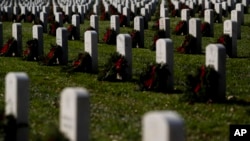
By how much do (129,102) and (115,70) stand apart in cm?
248

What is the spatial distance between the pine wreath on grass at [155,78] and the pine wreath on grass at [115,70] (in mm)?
1216

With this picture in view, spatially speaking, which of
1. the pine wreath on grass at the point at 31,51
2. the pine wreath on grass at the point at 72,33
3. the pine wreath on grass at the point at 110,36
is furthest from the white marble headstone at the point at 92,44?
the pine wreath on grass at the point at 72,33

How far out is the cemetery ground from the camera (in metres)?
10.4

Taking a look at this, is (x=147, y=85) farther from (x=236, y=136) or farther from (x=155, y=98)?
(x=236, y=136)

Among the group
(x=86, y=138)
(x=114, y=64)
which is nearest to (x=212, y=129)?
(x=86, y=138)

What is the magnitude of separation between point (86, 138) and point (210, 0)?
80.2 feet

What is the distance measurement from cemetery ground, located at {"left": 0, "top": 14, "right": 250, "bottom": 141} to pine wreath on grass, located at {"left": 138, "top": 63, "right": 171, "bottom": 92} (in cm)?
22

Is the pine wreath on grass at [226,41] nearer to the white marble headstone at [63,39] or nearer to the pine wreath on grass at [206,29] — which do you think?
the pine wreath on grass at [206,29]

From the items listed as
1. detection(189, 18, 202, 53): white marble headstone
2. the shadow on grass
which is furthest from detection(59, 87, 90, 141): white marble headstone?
detection(189, 18, 202, 53): white marble headstone

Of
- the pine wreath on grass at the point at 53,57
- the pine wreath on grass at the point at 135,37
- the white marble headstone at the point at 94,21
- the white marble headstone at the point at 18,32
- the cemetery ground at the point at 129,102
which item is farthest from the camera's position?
the white marble headstone at the point at 94,21

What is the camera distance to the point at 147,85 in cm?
1375

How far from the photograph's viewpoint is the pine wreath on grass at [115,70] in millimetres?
14945

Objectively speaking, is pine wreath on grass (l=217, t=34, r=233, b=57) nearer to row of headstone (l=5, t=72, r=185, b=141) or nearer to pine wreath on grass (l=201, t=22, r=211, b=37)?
pine wreath on grass (l=201, t=22, r=211, b=37)

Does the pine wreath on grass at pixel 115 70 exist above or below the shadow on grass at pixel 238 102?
above
